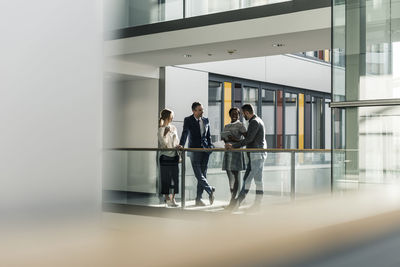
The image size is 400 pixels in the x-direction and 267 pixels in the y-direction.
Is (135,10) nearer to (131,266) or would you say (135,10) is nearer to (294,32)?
(294,32)

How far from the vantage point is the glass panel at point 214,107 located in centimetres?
1224

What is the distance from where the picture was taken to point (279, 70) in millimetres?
14156

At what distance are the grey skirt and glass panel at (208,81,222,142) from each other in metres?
5.06

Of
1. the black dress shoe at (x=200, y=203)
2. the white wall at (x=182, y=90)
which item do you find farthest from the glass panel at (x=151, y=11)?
the black dress shoe at (x=200, y=203)

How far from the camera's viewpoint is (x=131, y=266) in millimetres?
462

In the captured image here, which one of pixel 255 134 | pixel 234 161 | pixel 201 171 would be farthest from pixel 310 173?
pixel 201 171

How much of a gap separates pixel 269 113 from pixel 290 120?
1.00 metres

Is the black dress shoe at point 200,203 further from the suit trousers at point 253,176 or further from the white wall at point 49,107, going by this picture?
the white wall at point 49,107

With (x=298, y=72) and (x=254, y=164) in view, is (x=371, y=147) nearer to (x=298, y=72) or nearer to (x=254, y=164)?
(x=254, y=164)

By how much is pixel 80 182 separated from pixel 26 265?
71cm

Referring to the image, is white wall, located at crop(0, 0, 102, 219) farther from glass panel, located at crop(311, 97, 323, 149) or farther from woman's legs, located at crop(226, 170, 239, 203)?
glass panel, located at crop(311, 97, 323, 149)

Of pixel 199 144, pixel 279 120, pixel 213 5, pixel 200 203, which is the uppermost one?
pixel 213 5

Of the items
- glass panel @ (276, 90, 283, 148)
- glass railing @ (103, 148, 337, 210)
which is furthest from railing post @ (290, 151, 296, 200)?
glass panel @ (276, 90, 283, 148)

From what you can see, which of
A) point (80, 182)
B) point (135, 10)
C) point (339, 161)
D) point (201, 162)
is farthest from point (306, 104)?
point (80, 182)
